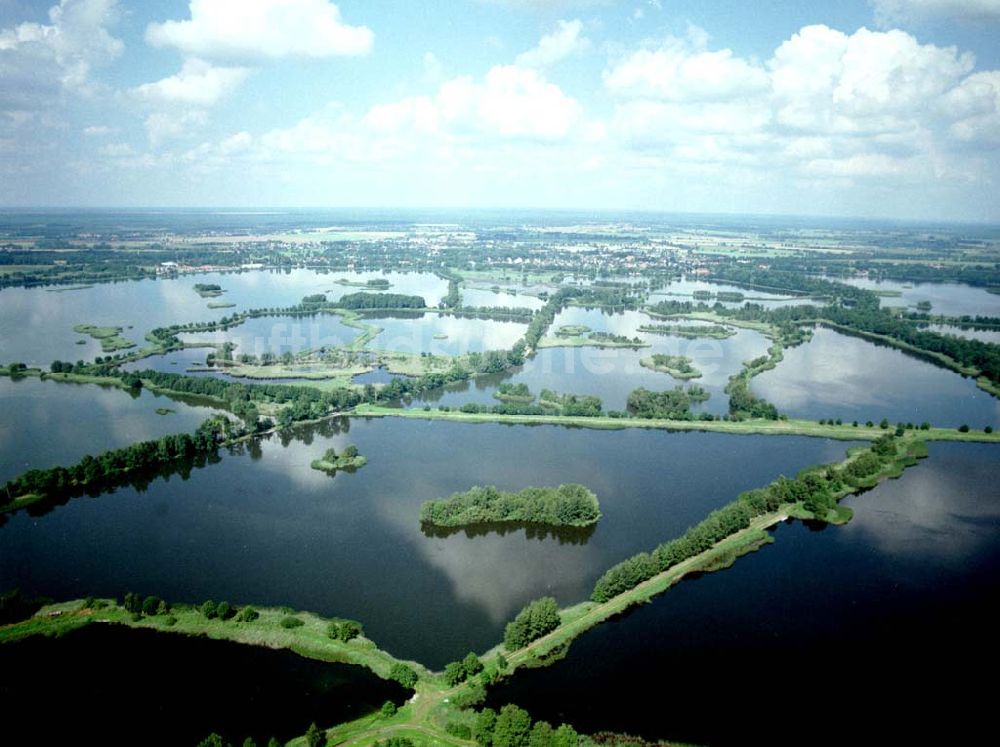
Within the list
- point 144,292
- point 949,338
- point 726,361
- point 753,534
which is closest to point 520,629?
point 753,534

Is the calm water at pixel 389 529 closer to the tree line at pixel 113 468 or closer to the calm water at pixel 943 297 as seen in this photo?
the tree line at pixel 113 468

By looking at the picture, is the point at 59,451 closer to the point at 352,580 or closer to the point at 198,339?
the point at 352,580

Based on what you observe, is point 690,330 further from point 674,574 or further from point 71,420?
point 71,420

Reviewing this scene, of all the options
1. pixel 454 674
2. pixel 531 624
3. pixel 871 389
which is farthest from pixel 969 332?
pixel 454 674

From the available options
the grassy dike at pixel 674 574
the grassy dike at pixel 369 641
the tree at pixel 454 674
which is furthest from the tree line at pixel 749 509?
the tree at pixel 454 674

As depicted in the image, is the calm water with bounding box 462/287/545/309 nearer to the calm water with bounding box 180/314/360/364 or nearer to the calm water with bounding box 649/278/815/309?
the calm water with bounding box 649/278/815/309
